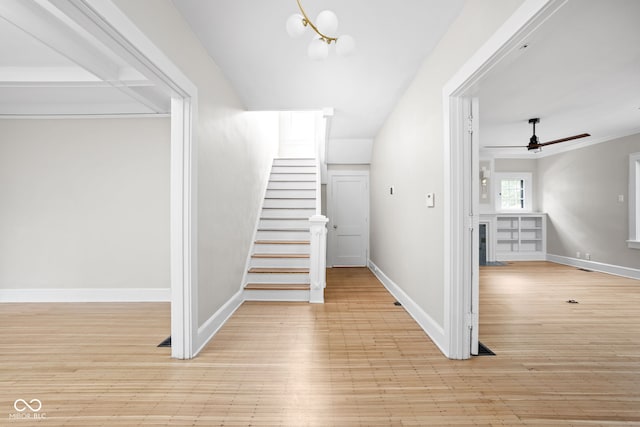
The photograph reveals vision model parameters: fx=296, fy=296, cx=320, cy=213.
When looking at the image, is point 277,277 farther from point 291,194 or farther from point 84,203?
point 84,203

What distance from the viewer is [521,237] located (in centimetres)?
716

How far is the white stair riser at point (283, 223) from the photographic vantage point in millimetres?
4836

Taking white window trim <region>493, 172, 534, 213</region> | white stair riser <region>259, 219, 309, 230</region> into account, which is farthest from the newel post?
white window trim <region>493, 172, 534, 213</region>

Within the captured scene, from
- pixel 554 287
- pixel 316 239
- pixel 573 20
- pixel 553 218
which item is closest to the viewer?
pixel 573 20

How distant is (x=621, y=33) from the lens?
2.38 meters

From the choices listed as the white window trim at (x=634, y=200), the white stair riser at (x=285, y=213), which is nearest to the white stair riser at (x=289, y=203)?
the white stair riser at (x=285, y=213)

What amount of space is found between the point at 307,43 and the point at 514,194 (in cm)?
701

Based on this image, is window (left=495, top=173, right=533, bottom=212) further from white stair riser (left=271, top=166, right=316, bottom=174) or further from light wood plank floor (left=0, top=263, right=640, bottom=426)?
white stair riser (left=271, top=166, right=316, bottom=174)

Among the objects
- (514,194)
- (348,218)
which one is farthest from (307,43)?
(514,194)

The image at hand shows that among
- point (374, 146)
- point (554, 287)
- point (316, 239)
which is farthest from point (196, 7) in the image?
point (554, 287)

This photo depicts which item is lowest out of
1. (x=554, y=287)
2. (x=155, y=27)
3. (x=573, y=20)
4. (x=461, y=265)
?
(x=554, y=287)

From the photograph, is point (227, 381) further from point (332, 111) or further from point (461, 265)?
point (332, 111)

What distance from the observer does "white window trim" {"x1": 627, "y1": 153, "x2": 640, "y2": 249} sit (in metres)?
5.07

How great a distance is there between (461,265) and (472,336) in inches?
22.3
